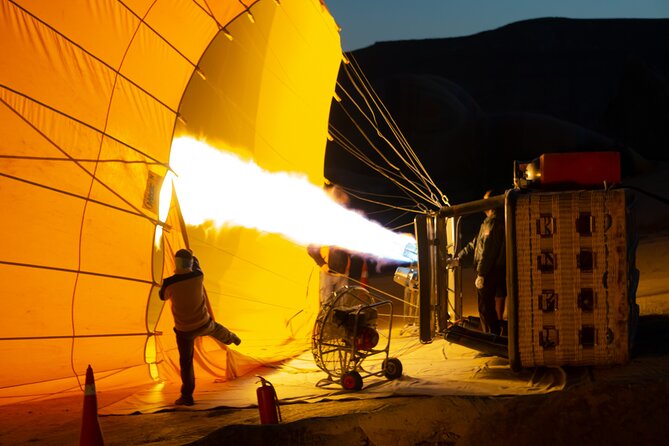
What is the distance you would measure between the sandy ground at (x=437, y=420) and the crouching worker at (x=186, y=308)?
29 cm

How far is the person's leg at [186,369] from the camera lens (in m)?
5.44

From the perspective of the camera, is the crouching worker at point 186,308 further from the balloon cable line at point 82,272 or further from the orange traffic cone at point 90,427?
the orange traffic cone at point 90,427

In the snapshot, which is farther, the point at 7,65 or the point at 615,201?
the point at 7,65

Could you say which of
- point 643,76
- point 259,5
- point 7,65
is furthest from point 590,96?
point 7,65

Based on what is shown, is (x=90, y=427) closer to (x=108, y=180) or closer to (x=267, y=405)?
(x=267, y=405)

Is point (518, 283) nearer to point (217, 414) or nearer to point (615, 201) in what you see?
point (615, 201)

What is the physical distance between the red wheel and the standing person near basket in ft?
4.64

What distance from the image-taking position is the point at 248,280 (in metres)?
7.89

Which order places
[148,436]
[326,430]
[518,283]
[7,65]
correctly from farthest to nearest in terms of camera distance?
[7,65]
[518,283]
[148,436]
[326,430]

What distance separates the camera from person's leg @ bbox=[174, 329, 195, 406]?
5.44 meters

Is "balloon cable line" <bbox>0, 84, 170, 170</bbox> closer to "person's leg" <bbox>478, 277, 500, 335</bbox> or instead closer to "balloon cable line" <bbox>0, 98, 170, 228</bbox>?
"balloon cable line" <bbox>0, 98, 170, 228</bbox>

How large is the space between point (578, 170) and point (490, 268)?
1.52 meters

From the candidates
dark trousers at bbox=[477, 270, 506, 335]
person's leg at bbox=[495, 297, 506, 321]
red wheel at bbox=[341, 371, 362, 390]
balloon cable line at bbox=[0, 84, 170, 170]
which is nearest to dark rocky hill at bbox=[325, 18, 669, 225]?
balloon cable line at bbox=[0, 84, 170, 170]

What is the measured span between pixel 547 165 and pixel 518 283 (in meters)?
0.82
